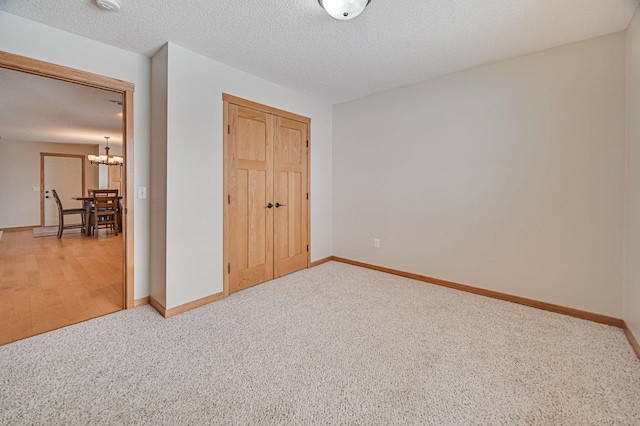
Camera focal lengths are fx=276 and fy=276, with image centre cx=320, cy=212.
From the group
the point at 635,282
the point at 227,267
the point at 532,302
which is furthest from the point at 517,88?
the point at 227,267

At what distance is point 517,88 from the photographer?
2680 mm

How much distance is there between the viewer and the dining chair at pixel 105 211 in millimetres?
6225

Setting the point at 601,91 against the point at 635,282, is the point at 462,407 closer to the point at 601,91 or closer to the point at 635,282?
the point at 635,282

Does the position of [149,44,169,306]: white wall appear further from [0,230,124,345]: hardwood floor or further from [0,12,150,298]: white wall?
[0,230,124,345]: hardwood floor

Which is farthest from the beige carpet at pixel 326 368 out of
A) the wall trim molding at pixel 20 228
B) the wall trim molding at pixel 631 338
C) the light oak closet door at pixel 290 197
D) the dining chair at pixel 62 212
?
the wall trim molding at pixel 20 228

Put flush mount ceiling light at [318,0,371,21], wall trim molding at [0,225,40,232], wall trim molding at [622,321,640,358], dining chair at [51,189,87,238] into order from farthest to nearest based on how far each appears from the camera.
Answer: wall trim molding at [0,225,40,232] < dining chair at [51,189,87,238] < wall trim molding at [622,321,640,358] < flush mount ceiling light at [318,0,371,21]

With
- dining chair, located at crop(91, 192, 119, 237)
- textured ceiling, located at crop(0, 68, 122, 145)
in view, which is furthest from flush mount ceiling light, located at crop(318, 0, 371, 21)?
dining chair, located at crop(91, 192, 119, 237)

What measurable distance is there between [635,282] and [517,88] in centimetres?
188

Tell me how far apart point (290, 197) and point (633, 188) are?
3.19m

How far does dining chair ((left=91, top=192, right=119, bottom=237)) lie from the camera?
6225 mm

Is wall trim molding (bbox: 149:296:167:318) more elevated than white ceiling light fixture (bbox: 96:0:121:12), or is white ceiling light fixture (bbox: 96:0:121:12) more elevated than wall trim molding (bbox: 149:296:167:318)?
white ceiling light fixture (bbox: 96:0:121:12)

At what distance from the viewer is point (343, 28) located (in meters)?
2.21

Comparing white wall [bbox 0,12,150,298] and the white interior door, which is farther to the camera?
the white interior door

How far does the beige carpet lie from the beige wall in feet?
24.9
